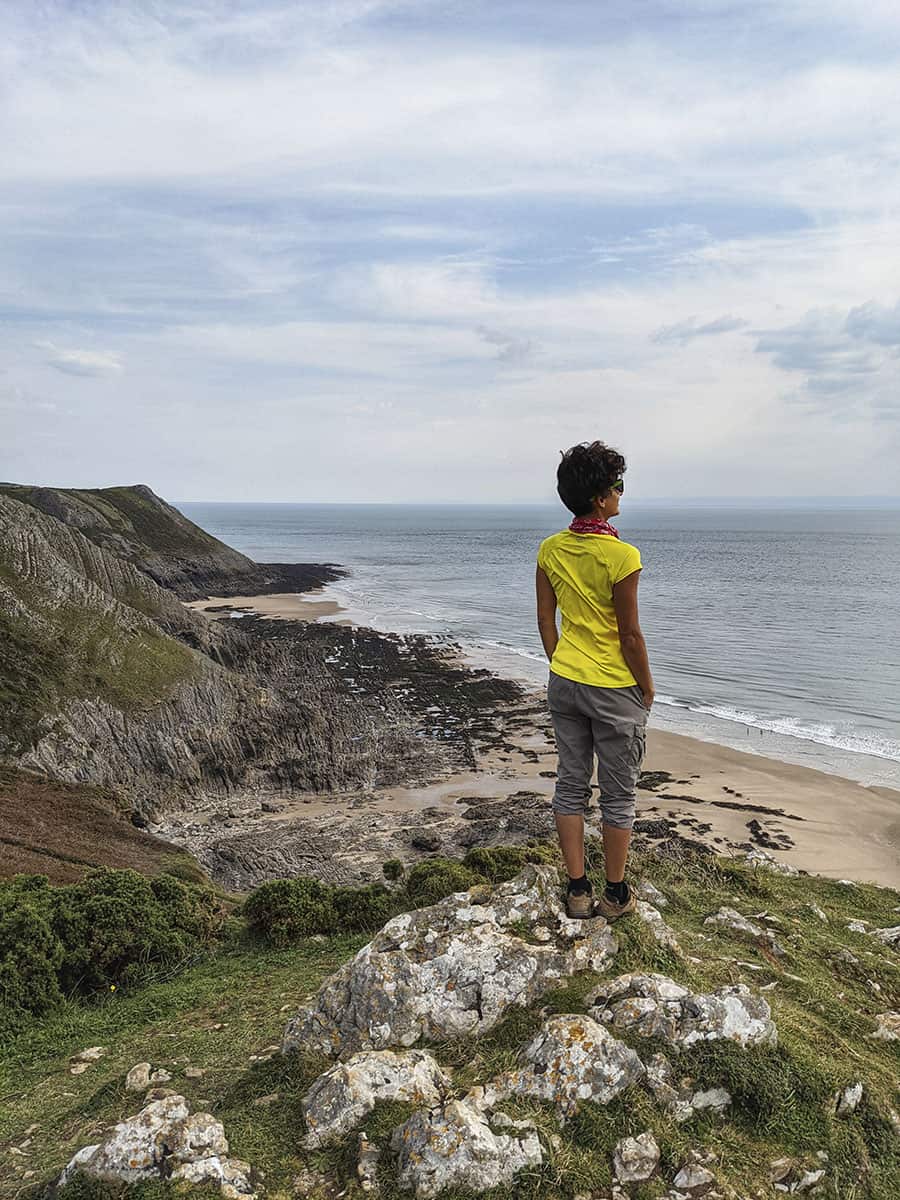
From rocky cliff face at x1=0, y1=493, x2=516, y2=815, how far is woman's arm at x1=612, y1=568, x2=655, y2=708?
19221 mm

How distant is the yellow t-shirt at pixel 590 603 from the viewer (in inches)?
235

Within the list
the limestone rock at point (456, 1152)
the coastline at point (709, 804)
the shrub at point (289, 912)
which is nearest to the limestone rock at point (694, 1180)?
the limestone rock at point (456, 1152)

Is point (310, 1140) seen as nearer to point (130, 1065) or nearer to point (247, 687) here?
point (130, 1065)

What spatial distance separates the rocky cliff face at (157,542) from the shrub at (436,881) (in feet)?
211

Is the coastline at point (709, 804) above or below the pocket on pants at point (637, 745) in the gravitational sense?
below

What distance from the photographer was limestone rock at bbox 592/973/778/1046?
16.6ft

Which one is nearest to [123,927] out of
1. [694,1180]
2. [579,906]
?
[579,906]

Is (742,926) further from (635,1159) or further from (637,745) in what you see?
(635,1159)

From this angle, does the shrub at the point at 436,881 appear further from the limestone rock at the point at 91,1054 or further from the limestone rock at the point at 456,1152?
the limestone rock at the point at 456,1152

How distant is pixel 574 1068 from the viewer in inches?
190

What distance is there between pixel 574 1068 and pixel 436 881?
476 centimetres

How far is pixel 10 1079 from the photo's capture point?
6500mm

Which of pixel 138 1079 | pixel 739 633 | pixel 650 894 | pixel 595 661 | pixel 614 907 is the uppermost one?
pixel 595 661

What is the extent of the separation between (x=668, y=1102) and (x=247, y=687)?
90.0 ft
